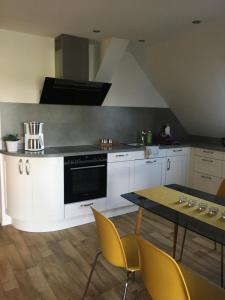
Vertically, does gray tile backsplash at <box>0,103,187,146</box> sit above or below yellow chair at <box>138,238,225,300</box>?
above

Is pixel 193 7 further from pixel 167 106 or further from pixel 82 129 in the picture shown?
pixel 167 106

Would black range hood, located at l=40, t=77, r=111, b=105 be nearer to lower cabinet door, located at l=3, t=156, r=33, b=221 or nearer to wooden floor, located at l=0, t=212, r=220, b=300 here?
lower cabinet door, located at l=3, t=156, r=33, b=221

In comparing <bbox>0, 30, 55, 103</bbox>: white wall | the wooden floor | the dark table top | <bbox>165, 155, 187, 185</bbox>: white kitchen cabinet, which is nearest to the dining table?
the dark table top

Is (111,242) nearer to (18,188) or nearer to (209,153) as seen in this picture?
(18,188)

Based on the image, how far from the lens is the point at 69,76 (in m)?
3.27

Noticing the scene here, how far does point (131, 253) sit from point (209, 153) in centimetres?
269

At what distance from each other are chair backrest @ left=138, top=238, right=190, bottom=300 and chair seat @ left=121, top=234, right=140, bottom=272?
0.27 metres

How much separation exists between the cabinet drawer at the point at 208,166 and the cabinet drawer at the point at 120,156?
1271 mm

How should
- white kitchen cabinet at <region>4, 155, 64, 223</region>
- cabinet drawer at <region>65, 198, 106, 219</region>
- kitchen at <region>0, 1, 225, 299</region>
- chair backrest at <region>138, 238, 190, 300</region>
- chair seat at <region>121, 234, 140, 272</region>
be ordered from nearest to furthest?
chair backrest at <region>138, 238, 190, 300</region>, chair seat at <region>121, 234, 140, 272</region>, white kitchen cabinet at <region>4, 155, 64, 223</region>, kitchen at <region>0, 1, 225, 299</region>, cabinet drawer at <region>65, 198, 106, 219</region>

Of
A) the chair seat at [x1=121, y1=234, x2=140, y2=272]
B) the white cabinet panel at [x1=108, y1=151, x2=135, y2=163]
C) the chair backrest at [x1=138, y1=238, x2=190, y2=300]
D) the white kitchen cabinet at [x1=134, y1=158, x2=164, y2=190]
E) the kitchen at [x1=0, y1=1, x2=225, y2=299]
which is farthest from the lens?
the white kitchen cabinet at [x1=134, y1=158, x2=164, y2=190]

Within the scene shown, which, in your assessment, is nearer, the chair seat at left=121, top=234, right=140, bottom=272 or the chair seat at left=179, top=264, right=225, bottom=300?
the chair seat at left=179, top=264, right=225, bottom=300

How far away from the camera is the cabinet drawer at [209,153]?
391 centimetres

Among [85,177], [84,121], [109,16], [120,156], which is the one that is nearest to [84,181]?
[85,177]

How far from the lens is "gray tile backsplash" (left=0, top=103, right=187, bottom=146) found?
3.31 metres
